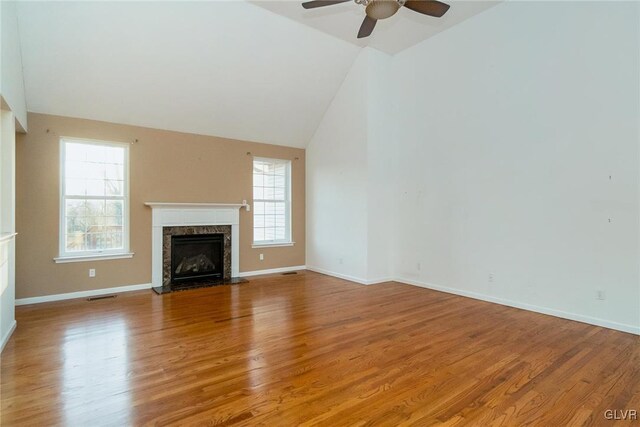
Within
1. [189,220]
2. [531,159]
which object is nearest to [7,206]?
[189,220]

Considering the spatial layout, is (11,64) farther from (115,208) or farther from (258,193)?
(258,193)

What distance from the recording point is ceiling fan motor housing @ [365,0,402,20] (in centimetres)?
296

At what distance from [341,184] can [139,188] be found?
3.38 meters

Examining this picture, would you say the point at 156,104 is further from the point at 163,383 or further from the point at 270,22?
the point at 163,383

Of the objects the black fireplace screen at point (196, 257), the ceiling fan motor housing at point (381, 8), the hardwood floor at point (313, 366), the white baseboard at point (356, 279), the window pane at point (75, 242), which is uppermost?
the ceiling fan motor housing at point (381, 8)

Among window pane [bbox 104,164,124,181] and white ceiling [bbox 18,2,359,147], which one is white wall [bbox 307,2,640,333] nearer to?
white ceiling [bbox 18,2,359,147]

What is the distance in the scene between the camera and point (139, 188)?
5199mm

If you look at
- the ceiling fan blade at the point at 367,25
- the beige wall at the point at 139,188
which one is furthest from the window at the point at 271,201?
the ceiling fan blade at the point at 367,25

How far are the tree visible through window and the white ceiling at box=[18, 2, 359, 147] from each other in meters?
0.52

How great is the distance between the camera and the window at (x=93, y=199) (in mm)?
4746

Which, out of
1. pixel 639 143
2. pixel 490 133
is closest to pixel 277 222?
pixel 490 133

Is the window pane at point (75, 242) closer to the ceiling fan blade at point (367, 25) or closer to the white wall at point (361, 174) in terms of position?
the white wall at point (361, 174)

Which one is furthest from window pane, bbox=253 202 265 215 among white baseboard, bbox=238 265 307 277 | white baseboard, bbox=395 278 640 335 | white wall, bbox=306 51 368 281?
white baseboard, bbox=395 278 640 335

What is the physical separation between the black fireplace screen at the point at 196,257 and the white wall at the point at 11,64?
2.66 metres
